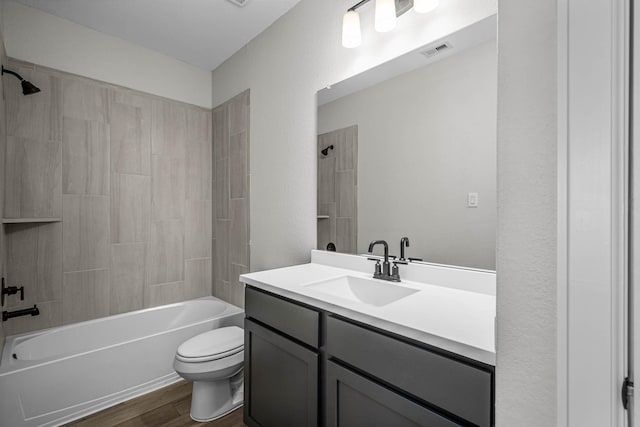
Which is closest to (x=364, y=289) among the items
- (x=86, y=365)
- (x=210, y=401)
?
(x=210, y=401)

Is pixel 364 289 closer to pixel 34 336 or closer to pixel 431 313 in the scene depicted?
pixel 431 313

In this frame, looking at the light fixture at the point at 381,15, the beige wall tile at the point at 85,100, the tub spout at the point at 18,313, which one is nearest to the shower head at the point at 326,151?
the light fixture at the point at 381,15

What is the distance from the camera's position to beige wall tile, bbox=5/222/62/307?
6.52 feet

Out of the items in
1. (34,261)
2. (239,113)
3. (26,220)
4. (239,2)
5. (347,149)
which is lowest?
(34,261)

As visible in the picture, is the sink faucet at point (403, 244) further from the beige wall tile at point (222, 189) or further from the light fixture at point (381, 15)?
the beige wall tile at point (222, 189)

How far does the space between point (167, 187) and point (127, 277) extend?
804 millimetres

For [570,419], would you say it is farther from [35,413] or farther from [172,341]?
[35,413]

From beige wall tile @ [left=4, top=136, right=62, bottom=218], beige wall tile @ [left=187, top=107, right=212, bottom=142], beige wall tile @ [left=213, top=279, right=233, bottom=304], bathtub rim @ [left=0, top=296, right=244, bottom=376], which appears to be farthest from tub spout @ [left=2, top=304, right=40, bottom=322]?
beige wall tile @ [left=187, top=107, right=212, bottom=142]

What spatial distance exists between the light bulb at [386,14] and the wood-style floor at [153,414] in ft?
7.39

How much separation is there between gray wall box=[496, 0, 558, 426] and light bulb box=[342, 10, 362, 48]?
3.10ft

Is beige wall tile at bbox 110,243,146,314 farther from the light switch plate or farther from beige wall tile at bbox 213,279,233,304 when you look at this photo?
the light switch plate

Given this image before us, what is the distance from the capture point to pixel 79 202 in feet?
7.29

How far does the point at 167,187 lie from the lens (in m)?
2.66

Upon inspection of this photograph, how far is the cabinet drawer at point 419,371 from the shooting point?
0.74m
